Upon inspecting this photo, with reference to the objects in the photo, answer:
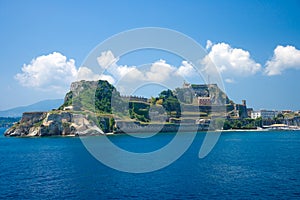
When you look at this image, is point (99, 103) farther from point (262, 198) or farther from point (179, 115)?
point (262, 198)

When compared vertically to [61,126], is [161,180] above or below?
below

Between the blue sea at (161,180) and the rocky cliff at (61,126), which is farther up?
the rocky cliff at (61,126)

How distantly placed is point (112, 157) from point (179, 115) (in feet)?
348

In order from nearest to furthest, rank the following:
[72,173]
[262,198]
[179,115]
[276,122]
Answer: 1. [262,198]
2. [72,173]
3. [179,115]
4. [276,122]

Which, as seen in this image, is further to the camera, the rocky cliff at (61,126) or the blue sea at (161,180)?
the rocky cliff at (61,126)

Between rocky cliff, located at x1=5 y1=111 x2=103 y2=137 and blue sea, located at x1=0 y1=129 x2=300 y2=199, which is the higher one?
rocky cliff, located at x1=5 y1=111 x2=103 y2=137

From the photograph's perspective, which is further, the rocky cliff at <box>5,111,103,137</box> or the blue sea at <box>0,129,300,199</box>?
the rocky cliff at <box>5,111,103,137</box>

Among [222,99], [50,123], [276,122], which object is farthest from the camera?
[222,99]

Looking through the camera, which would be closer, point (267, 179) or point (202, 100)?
point (267, 179)

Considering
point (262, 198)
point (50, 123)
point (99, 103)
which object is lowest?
point (262, 198)

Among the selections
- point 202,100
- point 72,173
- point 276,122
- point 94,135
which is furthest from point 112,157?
point 276,122

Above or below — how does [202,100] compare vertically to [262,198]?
above

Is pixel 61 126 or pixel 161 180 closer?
pixel 161 180

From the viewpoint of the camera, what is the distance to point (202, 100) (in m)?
180
